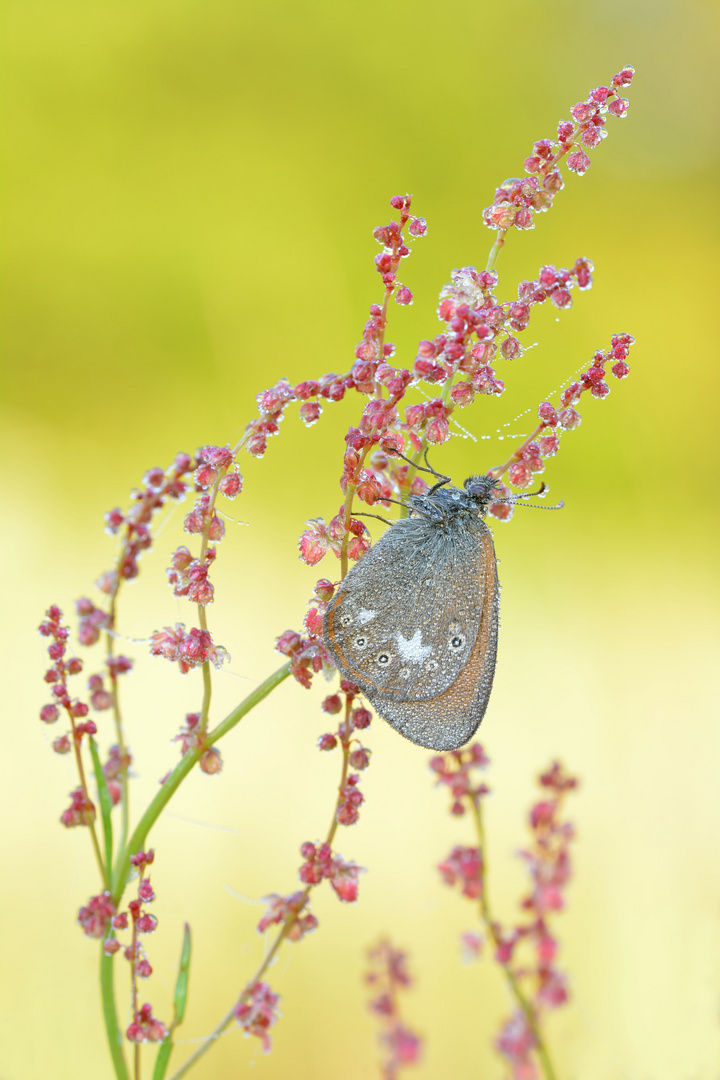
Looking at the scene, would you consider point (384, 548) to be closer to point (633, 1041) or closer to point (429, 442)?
point (429, 442)

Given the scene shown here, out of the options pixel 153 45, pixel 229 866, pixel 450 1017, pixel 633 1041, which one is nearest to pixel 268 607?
pixel 229 866

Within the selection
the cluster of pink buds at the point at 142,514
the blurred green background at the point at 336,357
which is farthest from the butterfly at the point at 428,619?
the blurred green background at the point at 336,357

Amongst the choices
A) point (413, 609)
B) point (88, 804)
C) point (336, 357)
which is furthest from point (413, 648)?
point (336, 357)

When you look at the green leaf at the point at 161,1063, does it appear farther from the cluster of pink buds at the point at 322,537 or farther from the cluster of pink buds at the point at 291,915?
the cluster of pink buds at the point at 322,537

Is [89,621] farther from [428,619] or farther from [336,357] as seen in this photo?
[336,357]

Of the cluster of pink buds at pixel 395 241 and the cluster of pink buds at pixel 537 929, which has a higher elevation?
the cluster of pink buds at pixel 395 241

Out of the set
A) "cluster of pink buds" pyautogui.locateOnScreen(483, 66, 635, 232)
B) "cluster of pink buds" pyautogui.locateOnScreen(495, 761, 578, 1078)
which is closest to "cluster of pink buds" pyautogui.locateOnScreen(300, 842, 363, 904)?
"cluster of pink buds" pyautogui.locateOnScreen(495, 761, 578, 1078)
